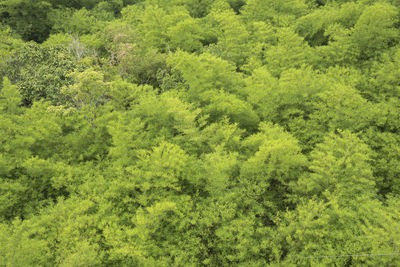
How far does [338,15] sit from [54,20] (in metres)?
44.5

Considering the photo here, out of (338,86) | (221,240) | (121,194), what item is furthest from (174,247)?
(338,86)

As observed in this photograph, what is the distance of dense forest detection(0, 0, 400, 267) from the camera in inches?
592

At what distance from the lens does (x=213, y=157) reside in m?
18.0

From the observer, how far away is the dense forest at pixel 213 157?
592 inches

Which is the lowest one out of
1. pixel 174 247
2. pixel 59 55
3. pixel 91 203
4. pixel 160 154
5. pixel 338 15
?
pixel 174 247

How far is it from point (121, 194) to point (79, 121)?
8.50m

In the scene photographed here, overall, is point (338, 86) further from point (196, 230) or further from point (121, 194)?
point (121, 194)

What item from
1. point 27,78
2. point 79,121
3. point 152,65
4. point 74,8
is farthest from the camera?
point 74,8

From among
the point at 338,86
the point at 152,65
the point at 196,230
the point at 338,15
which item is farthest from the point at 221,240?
the point at 338,15

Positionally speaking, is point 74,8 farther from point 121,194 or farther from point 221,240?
point 221,240

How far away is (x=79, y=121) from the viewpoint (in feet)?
76.0

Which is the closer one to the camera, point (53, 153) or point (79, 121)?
point (53, 153)

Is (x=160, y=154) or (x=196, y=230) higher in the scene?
(x=160, y=154)

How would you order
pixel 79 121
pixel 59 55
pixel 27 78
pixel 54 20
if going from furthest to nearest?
pixel 54 20 < pixel 59 55 < pixel 27 78 < pixel 79 121
